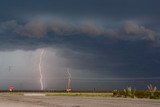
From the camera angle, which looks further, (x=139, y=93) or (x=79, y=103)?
(x=139, y=93)

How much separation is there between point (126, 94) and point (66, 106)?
42.6m

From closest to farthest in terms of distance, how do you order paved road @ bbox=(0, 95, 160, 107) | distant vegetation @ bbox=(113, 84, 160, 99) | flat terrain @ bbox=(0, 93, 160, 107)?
paved road @ bbox=(0, 95, 160, 107)
flat terrain @ bbox=(0, 93, 160, 107)
distant vegetation @ bbox=(113, 84, 160, 99)

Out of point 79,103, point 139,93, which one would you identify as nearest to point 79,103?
point 79,103

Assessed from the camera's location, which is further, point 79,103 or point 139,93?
point 139,93

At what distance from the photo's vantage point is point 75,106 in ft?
149

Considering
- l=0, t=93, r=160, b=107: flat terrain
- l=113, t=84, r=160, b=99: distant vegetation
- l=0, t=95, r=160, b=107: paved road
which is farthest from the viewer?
l=113, t=84, r=160, b=99: distant vegetation

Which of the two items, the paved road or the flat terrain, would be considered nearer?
the paved road

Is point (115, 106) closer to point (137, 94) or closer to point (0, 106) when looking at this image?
point (0, 106)

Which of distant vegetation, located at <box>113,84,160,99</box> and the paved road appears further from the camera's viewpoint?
distant vegetation, located at <box>113,84,160,99</box>

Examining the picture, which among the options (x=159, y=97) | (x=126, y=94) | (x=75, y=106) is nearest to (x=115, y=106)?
(x=75, y=106)

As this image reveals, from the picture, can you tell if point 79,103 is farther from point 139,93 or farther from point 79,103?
point 139,93

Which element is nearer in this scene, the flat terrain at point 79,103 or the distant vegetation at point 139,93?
the flat terrain at point 79,103

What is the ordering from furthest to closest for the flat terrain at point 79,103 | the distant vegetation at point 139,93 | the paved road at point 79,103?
the distant vegetation at point 139,93
the flat terrain at point 79,103
the paved road at point 79,103

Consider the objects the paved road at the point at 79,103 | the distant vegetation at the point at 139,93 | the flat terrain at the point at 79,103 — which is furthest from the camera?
the distant vegetation at the point at 139,93
